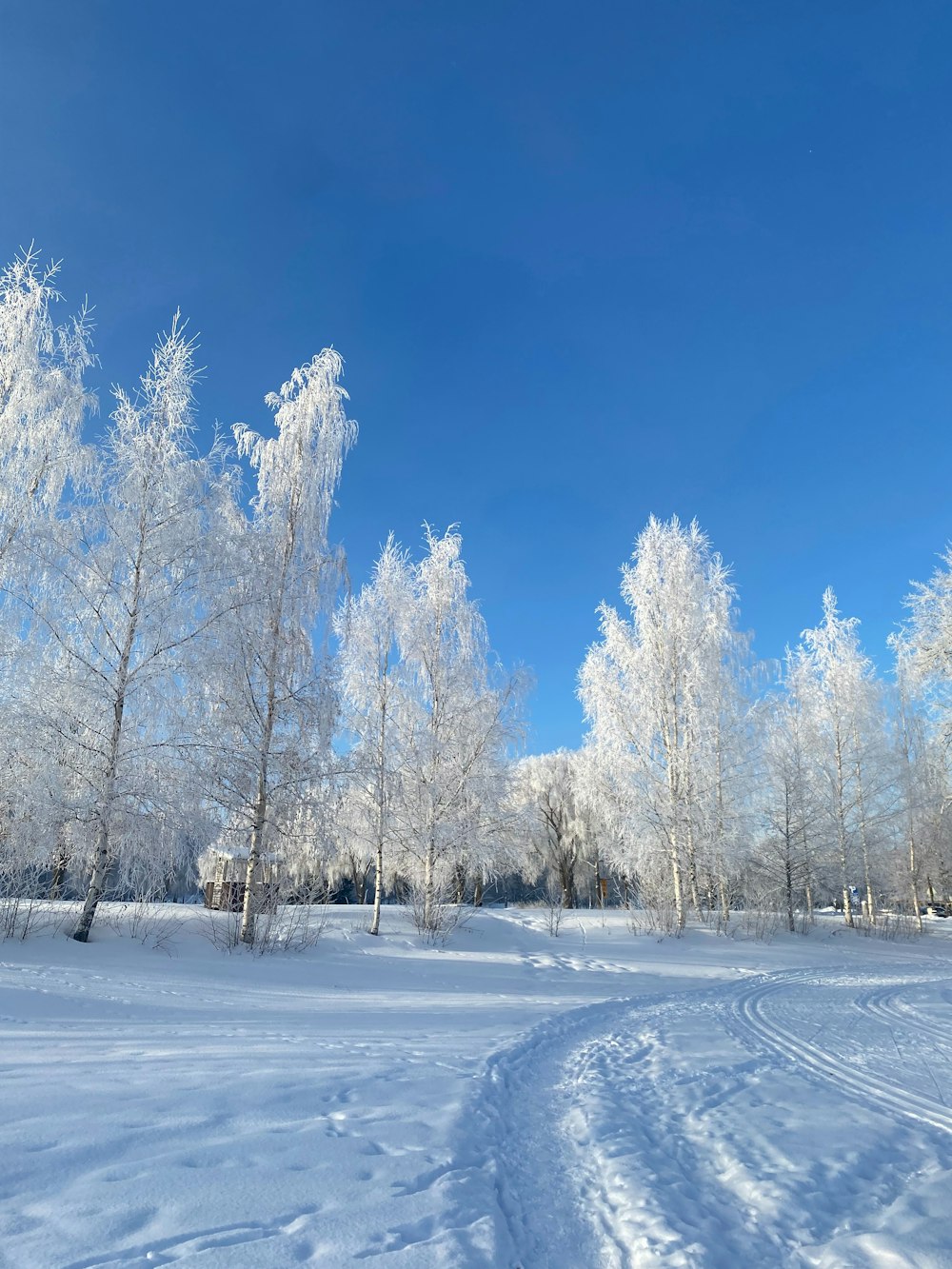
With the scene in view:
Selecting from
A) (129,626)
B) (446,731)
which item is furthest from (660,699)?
(129,626)

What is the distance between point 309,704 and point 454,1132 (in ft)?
33.2

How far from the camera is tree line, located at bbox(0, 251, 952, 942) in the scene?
11.5 metres

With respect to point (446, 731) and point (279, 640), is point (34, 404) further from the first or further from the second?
point (446, 731)

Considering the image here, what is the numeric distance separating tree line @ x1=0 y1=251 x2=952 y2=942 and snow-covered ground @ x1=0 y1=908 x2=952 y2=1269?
141 inches

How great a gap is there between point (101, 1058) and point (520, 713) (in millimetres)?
15444

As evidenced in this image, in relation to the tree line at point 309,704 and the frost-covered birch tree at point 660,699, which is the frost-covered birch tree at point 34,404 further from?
the frost-covered birch tree at point 660,699

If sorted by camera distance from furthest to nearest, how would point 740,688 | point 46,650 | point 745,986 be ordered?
point 740,688 → point 46,650 → point 745,986

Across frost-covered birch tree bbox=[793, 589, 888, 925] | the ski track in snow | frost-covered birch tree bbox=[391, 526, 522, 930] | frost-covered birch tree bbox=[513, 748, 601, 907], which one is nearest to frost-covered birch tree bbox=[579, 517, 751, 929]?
frost-covered birch tree bbox=[391, 526, 522, 930]

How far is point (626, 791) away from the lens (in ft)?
66.1

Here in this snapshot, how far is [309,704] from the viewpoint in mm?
13648

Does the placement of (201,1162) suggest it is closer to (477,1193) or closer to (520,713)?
(477,1193)

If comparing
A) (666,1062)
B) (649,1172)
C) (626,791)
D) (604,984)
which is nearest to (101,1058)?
(649,1172)

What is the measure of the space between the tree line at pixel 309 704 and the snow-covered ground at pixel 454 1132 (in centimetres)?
358

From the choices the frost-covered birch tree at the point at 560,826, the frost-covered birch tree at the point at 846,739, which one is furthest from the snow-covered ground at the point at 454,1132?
the frost-covered birch tree at the point at 560,826
